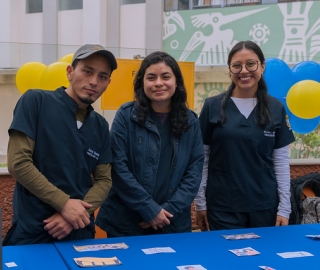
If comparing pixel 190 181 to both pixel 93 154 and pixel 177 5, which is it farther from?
pixel 177 5

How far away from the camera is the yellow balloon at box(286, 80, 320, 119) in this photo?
456 centimetres

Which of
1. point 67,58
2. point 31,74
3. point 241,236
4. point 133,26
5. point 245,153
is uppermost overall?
point 133,26

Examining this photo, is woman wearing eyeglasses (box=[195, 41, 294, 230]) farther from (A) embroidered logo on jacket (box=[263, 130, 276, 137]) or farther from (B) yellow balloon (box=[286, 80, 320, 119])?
(B) yellow balloon (box=[286, 80, 320, 119])

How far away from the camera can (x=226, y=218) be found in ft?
8.99

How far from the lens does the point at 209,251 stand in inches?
79.4

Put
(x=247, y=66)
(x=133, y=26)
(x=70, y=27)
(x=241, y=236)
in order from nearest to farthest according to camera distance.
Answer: (x=241, y=236)
(x=247, y=66)
(x=133, y=26)
(x=70, y=27)

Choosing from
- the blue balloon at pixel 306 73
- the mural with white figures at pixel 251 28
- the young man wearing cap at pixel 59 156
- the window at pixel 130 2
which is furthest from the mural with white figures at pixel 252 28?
the young man wearing cap at pixel 59 156


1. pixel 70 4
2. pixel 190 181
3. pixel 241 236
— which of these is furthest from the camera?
pixel 70 4

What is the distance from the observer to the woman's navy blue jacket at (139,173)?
8.03ft

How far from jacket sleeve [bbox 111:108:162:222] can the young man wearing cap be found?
0.12 meters

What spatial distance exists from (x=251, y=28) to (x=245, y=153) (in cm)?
719

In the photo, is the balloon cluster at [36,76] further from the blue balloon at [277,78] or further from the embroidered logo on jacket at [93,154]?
the embroidered logo on jacket at [93,154]

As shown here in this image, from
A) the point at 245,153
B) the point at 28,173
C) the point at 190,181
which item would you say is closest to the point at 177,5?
the point at 245,153

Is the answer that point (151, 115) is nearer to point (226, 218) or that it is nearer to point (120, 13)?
point (226, 218)
